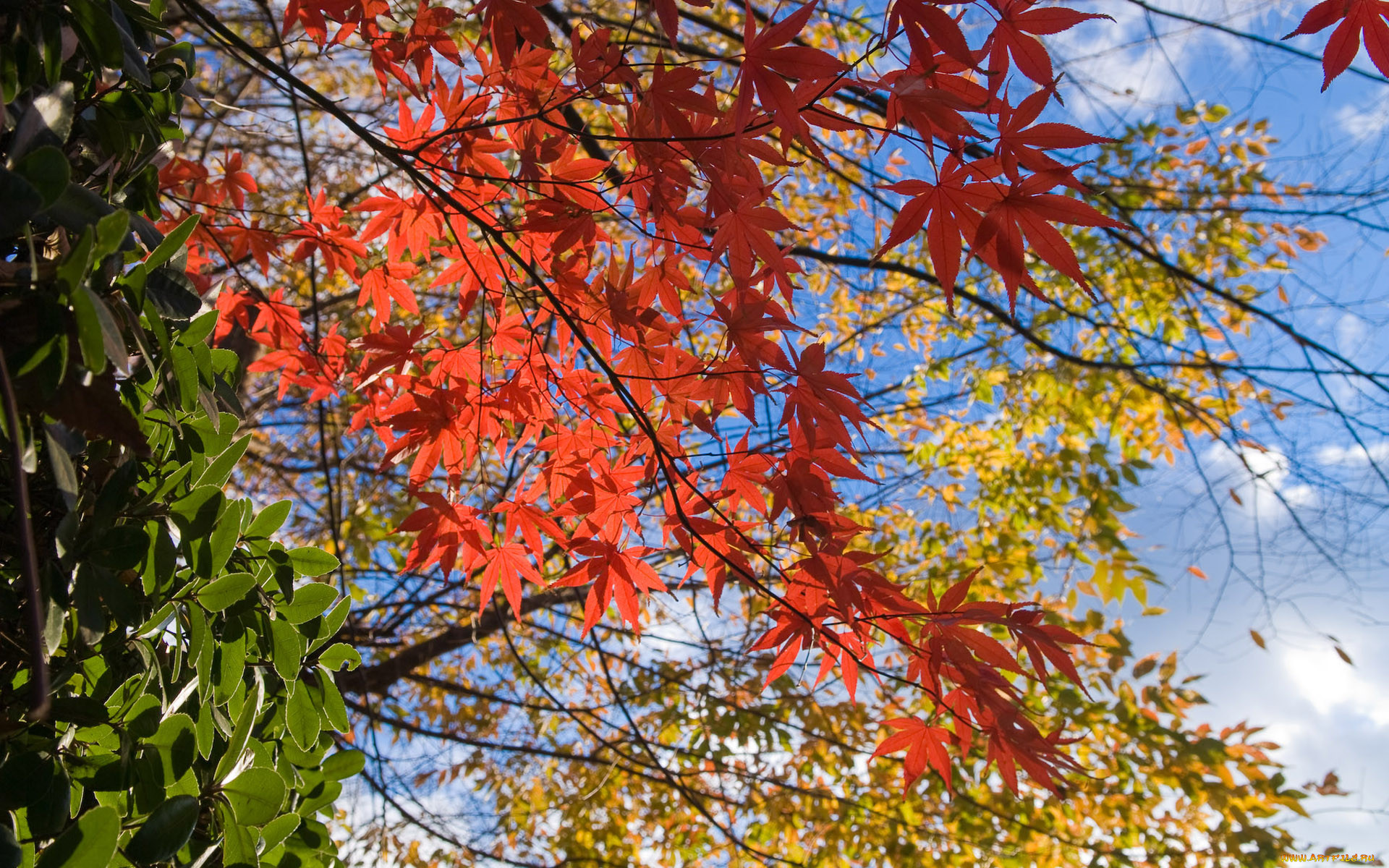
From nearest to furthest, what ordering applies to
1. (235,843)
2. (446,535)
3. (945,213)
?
(235,843)
(945,213)
(446,535)

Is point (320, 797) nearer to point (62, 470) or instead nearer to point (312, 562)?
point (312, 562)

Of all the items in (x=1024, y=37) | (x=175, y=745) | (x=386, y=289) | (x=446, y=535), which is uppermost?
(x=386, y=289)

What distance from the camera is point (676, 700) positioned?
12.3 feet

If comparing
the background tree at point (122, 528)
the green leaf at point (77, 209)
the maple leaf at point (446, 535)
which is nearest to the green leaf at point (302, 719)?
the background tree at point (122, 528)

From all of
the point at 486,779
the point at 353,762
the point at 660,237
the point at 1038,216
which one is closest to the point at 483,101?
the point at 660,237

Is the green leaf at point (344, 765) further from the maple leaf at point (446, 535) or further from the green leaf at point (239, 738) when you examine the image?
the maple leaf at point (446, 535)

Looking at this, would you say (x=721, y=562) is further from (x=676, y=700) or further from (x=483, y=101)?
(x=676, y=700)

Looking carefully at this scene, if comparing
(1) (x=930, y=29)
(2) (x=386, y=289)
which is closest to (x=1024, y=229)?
(1) (x=930, y=29)

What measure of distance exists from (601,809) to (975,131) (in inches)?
166

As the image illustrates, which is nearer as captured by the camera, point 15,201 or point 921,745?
point 15,201

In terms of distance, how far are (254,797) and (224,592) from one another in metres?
0.19

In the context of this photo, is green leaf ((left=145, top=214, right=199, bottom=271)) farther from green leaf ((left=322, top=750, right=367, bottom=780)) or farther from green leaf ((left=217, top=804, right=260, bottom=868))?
green leaf ((left=322, top=750, right=367, bottom=780))

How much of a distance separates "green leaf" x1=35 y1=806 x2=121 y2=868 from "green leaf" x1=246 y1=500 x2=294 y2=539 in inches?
12.7

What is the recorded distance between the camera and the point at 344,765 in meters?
0.99
